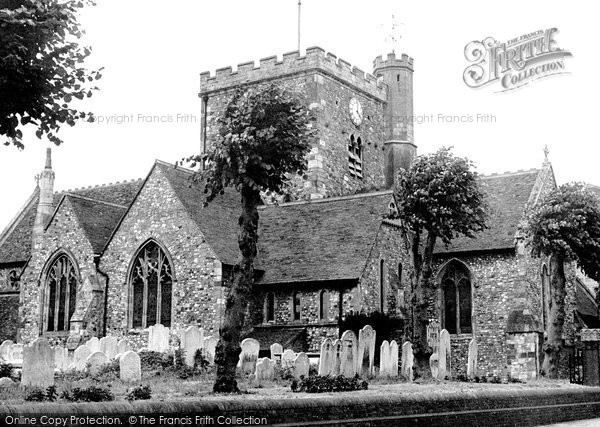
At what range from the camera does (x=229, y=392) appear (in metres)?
20.2

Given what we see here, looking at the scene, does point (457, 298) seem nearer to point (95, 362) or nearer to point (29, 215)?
point (95, 362)

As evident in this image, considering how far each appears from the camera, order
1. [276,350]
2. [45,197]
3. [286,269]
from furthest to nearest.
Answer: [45,197] → [286,269] → [276,350]

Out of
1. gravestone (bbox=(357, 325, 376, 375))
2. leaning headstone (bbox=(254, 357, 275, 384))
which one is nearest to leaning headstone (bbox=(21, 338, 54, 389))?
leaning headstone (bbox=(254, 357, 275, 384))

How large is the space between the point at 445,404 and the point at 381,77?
1340 inches

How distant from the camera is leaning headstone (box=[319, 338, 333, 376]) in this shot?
1058 inches

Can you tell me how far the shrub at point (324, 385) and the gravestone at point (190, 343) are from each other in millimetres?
7847

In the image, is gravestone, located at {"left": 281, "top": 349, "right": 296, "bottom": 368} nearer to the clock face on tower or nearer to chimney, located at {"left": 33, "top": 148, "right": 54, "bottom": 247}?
chimney, located at {"left": 33, "top": 148, "right": 54, "bottom": 247}

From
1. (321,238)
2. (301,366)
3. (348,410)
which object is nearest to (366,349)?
(301,366)

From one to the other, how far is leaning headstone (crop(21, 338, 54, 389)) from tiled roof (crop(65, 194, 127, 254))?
18114mm

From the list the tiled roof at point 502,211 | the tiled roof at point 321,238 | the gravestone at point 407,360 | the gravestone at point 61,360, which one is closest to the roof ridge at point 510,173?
the tiled roof at point 502,211

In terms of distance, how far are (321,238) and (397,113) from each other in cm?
1607

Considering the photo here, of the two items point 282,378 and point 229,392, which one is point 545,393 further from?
point 229,392

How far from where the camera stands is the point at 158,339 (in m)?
33.1

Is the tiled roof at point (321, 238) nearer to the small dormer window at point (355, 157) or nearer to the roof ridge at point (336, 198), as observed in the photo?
the roof ridge at point (336, 198)
